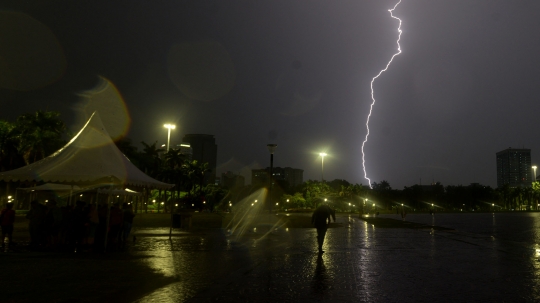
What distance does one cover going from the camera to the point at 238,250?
49.0ft

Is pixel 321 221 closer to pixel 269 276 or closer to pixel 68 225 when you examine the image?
pixel 269 276

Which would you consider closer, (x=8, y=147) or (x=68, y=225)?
(x=68, y=225)

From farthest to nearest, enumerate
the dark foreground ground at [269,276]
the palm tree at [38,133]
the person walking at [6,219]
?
the palm tree at [38,133]
the person walking at [6,219]
the dark foreground ground at [269,276]

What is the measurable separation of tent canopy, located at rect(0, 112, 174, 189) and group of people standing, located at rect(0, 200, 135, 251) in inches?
36.9

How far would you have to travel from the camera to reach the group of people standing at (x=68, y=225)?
14.2 metres

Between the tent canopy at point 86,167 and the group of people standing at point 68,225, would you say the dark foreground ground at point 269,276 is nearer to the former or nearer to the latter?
the group of people standing at point 68,225

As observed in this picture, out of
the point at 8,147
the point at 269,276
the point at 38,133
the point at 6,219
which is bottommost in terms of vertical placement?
the point at 269,276

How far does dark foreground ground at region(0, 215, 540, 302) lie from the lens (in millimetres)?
7512

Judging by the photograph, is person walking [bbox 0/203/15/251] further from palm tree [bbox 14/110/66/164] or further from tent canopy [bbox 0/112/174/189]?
palm tree [bbox 14/110/66/164]

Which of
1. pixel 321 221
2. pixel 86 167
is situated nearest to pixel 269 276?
pixel 321 221

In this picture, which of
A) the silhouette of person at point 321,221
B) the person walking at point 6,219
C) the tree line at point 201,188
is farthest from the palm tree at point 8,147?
the silhouette of person at point 321,221

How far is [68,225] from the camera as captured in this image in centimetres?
1442

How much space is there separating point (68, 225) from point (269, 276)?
320 inches

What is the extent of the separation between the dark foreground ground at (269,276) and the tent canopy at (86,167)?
246cm
